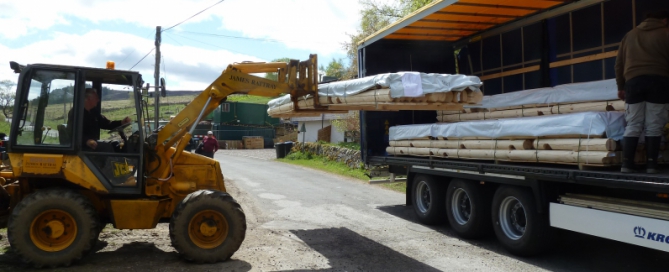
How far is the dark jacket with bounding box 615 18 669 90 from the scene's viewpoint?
19.4 ft

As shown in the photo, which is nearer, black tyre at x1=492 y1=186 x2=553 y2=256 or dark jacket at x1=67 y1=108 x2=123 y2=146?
dark jacket at x1=67 y1=108 x2=123 y2=146

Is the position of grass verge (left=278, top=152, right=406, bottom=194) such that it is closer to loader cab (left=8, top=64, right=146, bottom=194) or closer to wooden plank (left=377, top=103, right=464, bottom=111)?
wooden plank (left=377, top=103, right=464, bottom=111)

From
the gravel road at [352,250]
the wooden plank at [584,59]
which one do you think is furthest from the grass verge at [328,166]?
the wooden plank at [584,59]

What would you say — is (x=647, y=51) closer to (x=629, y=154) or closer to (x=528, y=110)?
(x=629, y=154)

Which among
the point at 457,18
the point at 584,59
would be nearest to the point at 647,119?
the point at 584,59

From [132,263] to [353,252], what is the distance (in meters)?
2.96

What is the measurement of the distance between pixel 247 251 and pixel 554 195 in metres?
4.24

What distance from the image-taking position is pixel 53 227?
6.50 m

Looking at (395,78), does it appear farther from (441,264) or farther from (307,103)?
(441,264)

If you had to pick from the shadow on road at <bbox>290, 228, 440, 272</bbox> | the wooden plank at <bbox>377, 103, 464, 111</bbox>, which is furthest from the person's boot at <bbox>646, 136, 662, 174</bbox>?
the shadow on road at <bbox>290, 228, 440, 272</bbox>

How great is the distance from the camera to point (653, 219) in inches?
213

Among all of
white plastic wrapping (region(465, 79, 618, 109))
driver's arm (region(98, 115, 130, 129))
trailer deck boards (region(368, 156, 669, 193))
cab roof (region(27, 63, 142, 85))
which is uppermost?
cab roof (region(27, 63, 142, 85))

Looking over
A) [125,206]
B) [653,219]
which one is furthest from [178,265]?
[653,219]

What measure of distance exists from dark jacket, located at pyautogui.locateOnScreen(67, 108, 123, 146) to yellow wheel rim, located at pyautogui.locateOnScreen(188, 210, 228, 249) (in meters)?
1.71
